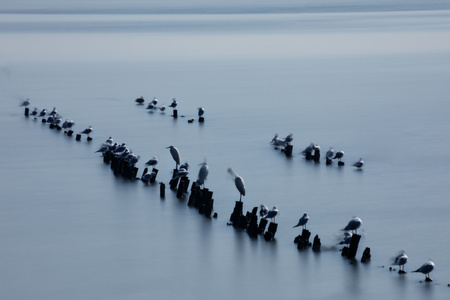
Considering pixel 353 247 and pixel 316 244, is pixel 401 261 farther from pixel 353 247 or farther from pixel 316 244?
pixel 316 244

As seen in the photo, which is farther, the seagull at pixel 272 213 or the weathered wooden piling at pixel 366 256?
the seagull at pixel 272 213

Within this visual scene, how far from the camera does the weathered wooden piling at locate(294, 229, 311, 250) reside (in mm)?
13938

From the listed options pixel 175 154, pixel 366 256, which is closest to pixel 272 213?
pixel 366 256

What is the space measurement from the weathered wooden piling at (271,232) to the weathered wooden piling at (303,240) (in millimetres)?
507

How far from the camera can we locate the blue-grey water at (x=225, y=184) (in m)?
12.8

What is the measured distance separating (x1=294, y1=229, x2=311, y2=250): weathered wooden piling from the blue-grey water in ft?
0.41

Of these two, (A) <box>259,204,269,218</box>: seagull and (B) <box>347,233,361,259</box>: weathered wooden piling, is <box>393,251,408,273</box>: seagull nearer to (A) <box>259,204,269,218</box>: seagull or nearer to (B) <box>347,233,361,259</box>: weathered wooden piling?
(B) <box>347,233,361,259</box>: weathered wooden piling

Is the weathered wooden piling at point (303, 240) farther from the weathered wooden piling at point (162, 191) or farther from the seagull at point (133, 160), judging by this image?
the seagull at point (133, 160)

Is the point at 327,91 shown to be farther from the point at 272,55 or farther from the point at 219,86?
the point at 272,55

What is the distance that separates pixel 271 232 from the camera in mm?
14531

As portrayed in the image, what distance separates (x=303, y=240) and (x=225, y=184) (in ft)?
14.5

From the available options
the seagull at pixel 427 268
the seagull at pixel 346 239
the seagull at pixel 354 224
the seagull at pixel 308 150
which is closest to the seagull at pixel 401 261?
the seagull at pixel 427 268

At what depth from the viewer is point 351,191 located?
693 inches

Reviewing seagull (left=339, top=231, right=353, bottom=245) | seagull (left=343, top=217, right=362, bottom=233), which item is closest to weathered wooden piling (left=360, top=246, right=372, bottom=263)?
seagull (left=339, top=231, right=353, bottom=245)
